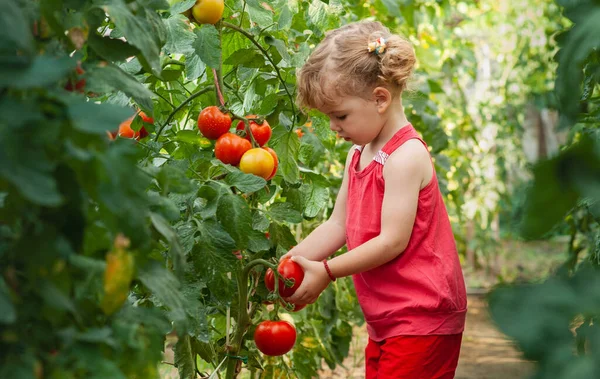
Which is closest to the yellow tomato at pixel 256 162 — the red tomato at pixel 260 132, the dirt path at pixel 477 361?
the red tomato at pixel 260 132

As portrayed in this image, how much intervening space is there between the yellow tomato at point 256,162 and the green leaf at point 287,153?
20 centimetres

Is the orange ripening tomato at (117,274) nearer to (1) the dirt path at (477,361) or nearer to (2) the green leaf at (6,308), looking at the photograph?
(2) the green leaf at (6,308)

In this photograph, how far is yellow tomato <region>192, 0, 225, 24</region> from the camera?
1514mm

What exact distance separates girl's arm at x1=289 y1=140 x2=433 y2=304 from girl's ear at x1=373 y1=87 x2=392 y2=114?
0.11 meters

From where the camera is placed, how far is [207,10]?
4.99 ft

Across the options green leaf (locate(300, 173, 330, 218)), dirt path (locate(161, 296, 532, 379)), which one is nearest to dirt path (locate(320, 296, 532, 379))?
dirt path (locate(161, 296, 532, 379))

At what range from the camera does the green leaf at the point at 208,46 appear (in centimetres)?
152

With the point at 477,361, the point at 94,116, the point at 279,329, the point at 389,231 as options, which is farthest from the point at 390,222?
the point at 477,361

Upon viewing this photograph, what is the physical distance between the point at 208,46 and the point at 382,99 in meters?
0.48

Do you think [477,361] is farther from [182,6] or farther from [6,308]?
[6,308]

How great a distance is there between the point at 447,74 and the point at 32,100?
11.4 ft

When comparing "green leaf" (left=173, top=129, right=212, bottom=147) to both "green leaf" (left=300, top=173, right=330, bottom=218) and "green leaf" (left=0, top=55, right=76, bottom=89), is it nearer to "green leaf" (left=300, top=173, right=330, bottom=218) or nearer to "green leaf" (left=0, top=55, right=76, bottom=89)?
"green leaf" (left=300, top=173, right=330, bottom=218)

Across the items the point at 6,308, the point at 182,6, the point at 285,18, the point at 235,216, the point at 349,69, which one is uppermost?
the point at 6,308

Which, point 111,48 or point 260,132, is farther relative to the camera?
point 260,132
